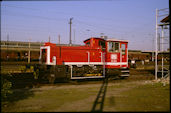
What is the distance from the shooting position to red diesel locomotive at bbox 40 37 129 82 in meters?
11.5

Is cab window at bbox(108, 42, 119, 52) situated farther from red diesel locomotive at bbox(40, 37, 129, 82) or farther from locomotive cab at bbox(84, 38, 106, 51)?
locomotive cab at bbox(84, 38, 106, 51)

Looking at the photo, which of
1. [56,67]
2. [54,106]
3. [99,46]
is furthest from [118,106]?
[99,46]

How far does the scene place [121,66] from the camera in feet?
45.2

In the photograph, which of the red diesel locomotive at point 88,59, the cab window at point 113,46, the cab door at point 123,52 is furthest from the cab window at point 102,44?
the cab door at point 123,52

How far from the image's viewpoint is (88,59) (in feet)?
41.7

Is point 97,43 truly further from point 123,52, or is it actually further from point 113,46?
point 123,52

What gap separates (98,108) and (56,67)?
5.73 m

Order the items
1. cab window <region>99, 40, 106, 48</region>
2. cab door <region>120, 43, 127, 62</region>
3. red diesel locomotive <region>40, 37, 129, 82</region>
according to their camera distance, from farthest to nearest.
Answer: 1. cab door <region>120, 43, 127, 62</region>
2. cab window <region>99, 40, 106, 48</region>
3. red diesel locomotive <region>40, 37, 129, 82</region>

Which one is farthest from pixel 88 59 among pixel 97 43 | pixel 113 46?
pixel 113 46

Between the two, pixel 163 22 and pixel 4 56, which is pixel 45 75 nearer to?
pixel 163 22

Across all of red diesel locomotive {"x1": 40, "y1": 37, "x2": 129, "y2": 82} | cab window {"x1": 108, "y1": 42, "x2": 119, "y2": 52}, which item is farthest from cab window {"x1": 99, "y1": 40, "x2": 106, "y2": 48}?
cab window {"x1": 108, "y1": 42, "x2": 119, "y2": 52}

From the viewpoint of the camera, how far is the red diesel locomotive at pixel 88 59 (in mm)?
11531

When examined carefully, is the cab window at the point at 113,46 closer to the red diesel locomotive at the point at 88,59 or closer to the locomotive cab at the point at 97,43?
→ the red diesel locomotive at the point at 88,59

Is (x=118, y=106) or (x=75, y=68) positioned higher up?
(x=75, y=68)
